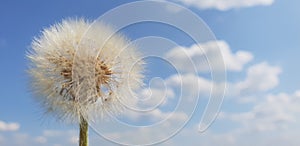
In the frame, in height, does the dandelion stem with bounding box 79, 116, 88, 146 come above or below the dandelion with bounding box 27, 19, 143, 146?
below

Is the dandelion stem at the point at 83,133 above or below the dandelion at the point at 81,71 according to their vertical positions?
below

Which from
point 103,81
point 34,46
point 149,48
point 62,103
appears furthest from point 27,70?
point 149,48

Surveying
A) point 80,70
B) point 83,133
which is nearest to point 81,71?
point 80,70

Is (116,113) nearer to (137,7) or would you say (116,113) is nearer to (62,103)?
(62,103)

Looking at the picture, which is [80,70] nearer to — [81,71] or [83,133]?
[81,71]

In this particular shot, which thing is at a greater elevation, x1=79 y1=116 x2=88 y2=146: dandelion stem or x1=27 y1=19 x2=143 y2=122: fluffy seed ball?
→ x1=27 y1=19 x2=143 y2=122: fluffy seed ball

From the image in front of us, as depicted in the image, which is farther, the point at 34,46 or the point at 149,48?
the point at 149,48
